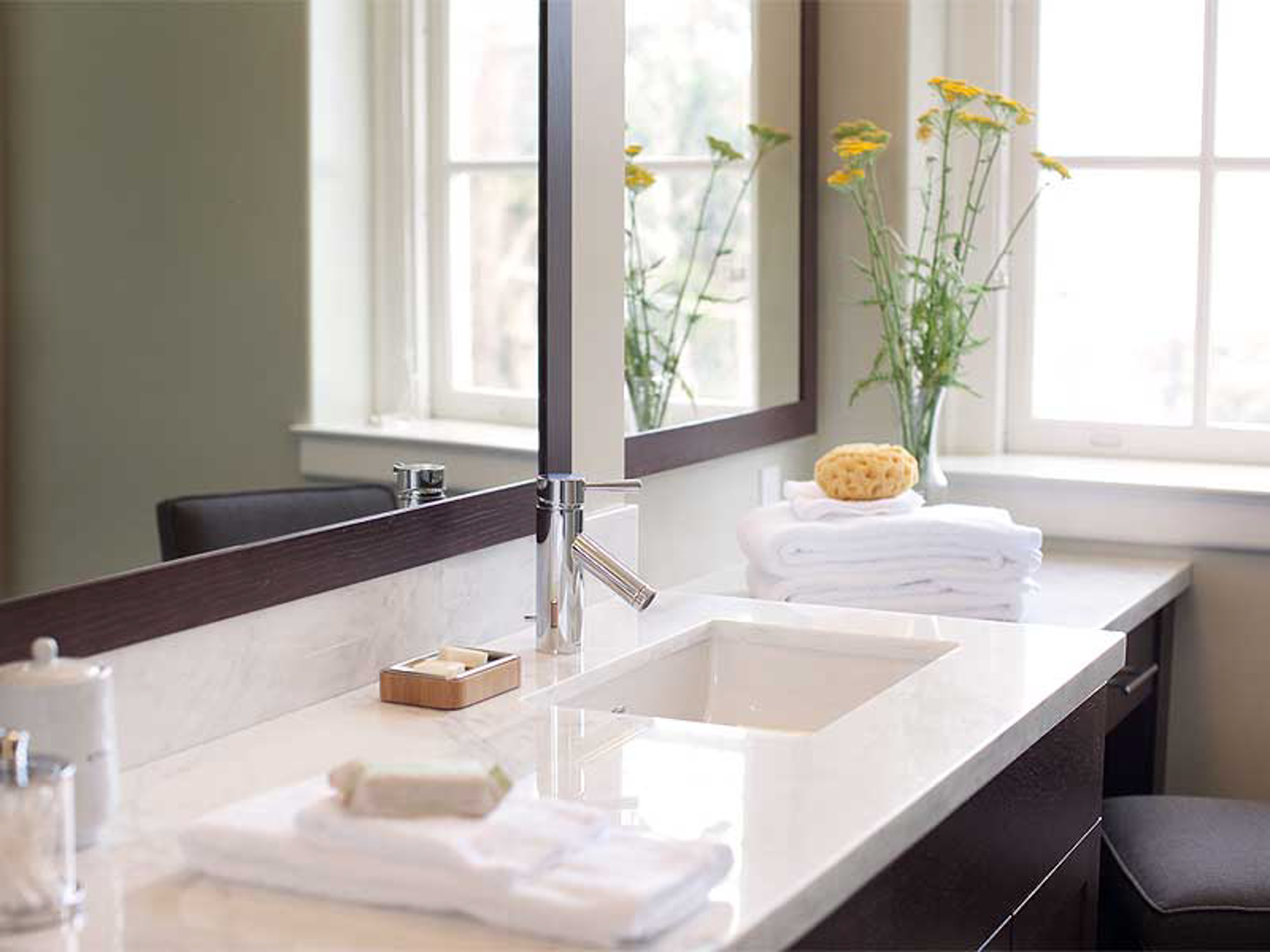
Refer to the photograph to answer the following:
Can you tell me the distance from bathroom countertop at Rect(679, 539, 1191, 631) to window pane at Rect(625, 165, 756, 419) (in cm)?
28

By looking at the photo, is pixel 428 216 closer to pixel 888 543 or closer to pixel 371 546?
pixel 371 546

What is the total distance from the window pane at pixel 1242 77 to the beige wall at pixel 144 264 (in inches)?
76.3

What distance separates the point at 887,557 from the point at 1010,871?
679 millimetres

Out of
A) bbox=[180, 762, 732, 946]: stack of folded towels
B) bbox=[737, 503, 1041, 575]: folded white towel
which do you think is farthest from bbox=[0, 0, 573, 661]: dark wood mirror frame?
bbox=[737, 503, 1041, 575]: folded white towel

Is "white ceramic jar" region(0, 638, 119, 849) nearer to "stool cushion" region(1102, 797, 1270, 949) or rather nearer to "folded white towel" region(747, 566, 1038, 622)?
"folded white towel" region(747, 566, 1038, 622)

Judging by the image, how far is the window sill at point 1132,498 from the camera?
2.79 meters

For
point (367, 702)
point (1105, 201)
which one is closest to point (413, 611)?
point (367, 702)

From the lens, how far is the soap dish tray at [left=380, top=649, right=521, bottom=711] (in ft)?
5.35

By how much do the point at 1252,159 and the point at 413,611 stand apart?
1865 mm

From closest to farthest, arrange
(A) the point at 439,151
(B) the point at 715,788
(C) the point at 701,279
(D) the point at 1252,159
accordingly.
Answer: (B) the point at 715,788, (A) the point at 439,151, (C) the point at 701,279, (D) the point at 1252,159

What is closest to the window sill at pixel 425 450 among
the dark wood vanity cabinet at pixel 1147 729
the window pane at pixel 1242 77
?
the dark wood vanity cabinet at pixel 1147 729

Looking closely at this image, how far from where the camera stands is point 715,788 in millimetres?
1387

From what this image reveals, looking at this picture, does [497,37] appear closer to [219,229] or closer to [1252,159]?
[219,229]

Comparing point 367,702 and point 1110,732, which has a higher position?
point 367,702
